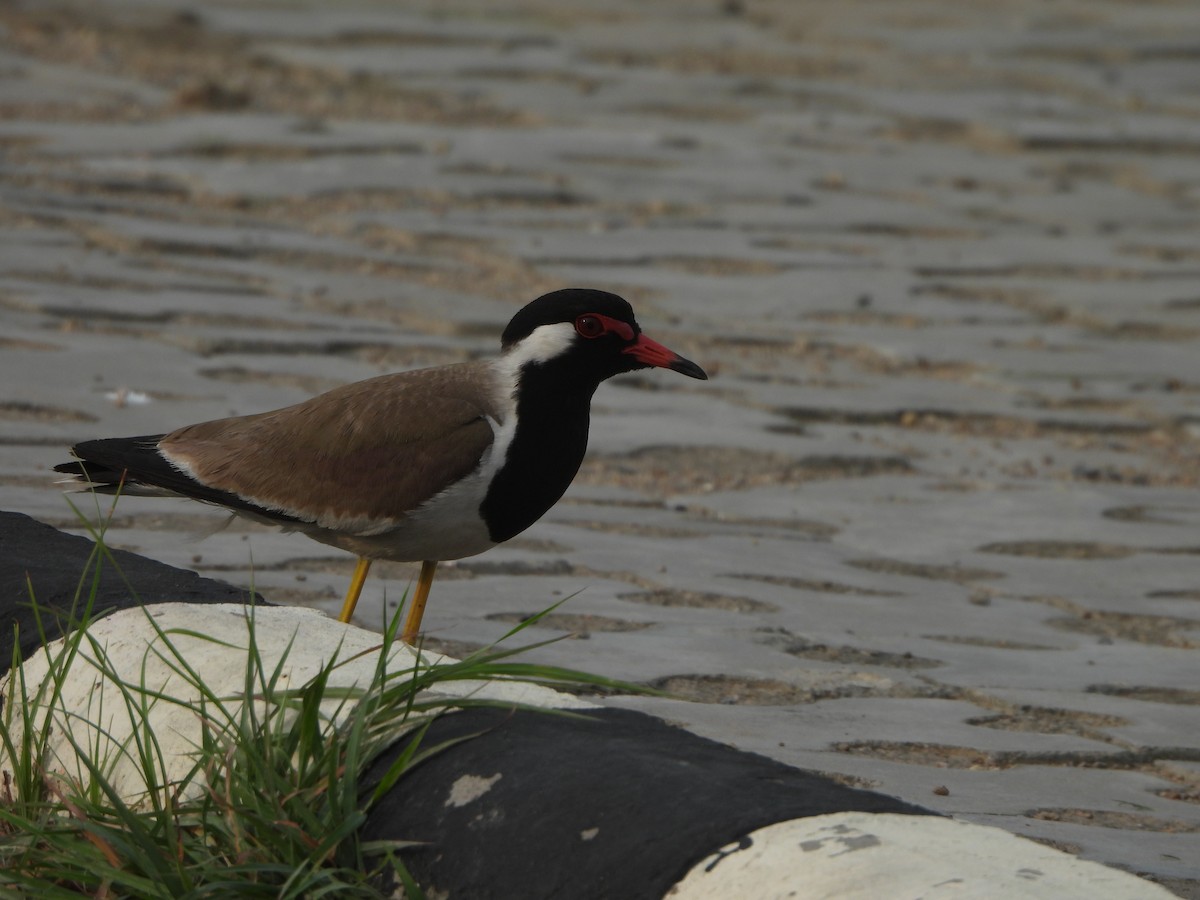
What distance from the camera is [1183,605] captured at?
549cm

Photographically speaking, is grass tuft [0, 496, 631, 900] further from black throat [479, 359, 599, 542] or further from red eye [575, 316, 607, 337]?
red eye [575, 316, 607, 337]

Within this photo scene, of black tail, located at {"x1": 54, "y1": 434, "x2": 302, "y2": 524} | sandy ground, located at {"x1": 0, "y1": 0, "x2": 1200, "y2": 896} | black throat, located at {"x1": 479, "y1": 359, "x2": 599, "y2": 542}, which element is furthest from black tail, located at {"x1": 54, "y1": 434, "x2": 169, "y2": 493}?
black throat, located at {"x1": 479, "y1": 359, "x2": 599, "y2": 542}

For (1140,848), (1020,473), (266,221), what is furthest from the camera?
(266,221)

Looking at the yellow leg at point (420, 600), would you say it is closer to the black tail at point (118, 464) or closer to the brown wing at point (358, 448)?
the brown wing at point (358, 448)

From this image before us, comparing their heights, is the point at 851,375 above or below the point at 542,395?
below

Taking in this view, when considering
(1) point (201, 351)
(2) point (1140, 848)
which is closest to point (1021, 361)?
(1) point (201, 351)

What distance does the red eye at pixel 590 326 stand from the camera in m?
4.32

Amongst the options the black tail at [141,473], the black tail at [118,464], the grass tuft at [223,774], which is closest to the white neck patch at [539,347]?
the black tail at [141,473]

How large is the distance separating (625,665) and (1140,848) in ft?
4.20

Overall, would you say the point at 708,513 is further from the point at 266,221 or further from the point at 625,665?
the point at 266,221

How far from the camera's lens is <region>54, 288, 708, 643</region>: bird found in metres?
4.14

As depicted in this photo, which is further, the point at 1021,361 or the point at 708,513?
the point at 1021,361

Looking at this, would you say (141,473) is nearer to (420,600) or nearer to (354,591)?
(354,591)

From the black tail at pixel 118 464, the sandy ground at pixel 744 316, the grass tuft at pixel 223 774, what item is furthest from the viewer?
the sandy ground at pixel 744 316
